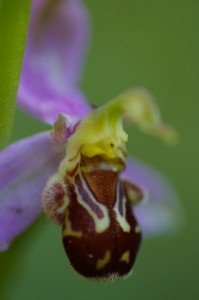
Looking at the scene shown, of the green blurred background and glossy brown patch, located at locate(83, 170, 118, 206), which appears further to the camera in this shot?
the green blurred background

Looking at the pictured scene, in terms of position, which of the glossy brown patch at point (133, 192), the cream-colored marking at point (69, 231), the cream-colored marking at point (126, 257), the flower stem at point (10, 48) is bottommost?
the cream-colored marking at point (126, 257)

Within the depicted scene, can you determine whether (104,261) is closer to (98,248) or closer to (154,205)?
(98,248)

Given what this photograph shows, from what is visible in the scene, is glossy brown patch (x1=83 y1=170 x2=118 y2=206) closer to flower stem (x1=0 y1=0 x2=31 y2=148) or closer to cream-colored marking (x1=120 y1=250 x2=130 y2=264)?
cream-colored marking (x1=120 y1=250 x2=130 y2=264)

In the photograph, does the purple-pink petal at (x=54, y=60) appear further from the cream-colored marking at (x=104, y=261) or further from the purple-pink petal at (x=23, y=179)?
the cream-colored marking at (x=104, y=261)

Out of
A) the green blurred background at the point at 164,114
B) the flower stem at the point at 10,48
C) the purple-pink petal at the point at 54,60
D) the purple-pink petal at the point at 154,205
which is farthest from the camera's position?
the green blurred background at the point at 164,114

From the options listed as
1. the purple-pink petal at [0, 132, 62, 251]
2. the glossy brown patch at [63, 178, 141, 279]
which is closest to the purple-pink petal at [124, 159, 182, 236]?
the purple-pink petal at [0, 132, 62, 251]

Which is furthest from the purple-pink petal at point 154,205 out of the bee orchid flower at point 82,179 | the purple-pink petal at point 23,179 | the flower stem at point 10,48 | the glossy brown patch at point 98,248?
the flower stem at point 10,48

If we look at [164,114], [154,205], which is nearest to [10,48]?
[154,205]
